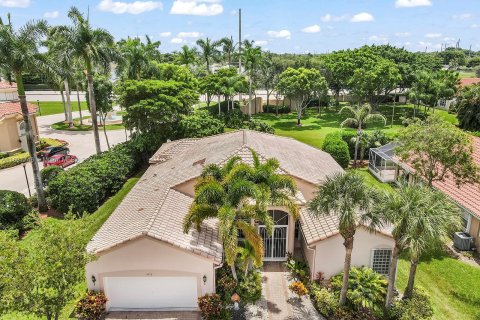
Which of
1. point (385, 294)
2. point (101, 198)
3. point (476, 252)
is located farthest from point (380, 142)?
point (101, 198)

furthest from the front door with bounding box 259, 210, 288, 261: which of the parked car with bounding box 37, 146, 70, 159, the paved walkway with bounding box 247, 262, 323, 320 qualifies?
the parked car with bounding box 37, 146, 70, 159

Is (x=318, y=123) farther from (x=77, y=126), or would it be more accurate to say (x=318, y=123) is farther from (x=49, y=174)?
(x=49, y=174)

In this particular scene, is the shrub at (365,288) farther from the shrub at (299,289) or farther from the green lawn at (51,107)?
the green lawn at (51,107)

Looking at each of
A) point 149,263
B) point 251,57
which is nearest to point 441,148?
point 149,263

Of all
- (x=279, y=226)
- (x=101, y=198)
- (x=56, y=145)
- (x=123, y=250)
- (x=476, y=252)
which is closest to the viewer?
(x=123, y=250)

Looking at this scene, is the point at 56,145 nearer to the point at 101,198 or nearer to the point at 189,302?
the point at 101,198

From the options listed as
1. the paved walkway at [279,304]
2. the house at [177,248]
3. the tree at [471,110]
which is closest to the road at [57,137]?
the house at [177,248]
